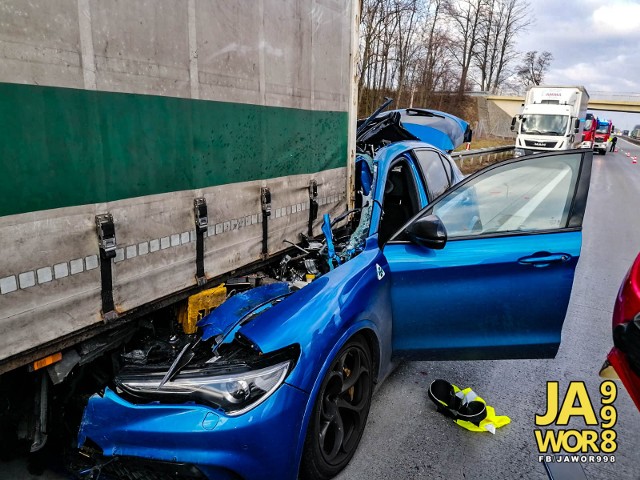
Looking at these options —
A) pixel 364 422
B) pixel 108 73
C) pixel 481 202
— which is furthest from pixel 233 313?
pixel 481 202

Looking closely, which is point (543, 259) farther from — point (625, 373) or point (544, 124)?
point (544, 124)

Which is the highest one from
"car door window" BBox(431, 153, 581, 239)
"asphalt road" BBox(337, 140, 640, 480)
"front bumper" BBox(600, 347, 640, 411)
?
"car door window" BBox(431, 153, 581, 239)

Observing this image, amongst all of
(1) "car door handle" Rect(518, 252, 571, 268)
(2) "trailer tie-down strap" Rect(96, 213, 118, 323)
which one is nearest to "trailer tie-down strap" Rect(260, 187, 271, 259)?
(2) "trailer tie-down strap" Rect(96, 213, 118, 323)

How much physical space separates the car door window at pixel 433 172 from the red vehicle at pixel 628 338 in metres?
2.20

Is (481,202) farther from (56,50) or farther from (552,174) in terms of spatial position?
(56,50)

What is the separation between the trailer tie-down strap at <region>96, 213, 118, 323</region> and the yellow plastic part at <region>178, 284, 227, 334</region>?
56cm

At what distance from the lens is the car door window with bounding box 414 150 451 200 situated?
15.4 ft

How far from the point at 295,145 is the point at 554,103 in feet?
93.0

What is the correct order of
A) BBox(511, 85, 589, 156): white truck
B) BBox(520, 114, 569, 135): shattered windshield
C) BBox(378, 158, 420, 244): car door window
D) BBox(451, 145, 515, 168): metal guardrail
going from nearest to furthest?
BBox(378, 158, 420, 244): car door window < BBox(451, 145, 515, 168): metal guardrail < BBox(511, 85, 589, 156): white truck < BBox(520, 114, 569, 135): shattered windshield

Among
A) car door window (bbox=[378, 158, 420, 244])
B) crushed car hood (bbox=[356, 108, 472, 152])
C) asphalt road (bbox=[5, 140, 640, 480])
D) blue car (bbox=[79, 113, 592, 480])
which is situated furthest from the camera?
crushed car hood (bbox=[356, 108, 472, 152])

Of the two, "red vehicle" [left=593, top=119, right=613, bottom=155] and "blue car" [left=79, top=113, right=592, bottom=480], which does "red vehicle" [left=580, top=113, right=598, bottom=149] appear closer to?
"red vehicle" [left=593, top=119, right=613, bottom=155]

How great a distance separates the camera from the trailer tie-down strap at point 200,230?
2811 millimetres

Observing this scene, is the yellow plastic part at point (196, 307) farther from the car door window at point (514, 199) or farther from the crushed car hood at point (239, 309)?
the car door window at point (514, 199)

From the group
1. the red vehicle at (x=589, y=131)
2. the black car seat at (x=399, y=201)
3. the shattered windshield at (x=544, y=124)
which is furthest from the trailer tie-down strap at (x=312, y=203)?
the red vehicle at (x=589, y=131)
